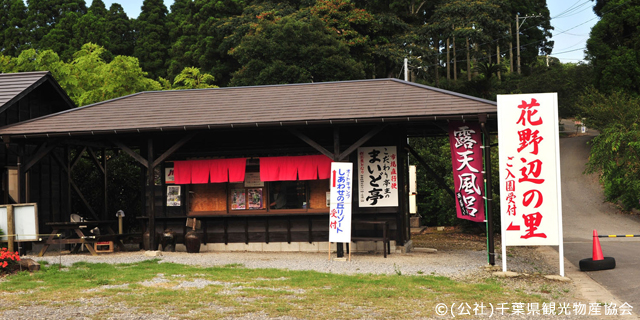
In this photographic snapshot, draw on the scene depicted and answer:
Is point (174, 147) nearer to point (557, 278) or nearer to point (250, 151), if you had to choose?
point (250, 151)

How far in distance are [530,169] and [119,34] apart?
129ft

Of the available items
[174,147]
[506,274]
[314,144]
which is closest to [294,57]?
[174,147]

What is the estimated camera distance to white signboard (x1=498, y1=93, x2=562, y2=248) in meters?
10.3

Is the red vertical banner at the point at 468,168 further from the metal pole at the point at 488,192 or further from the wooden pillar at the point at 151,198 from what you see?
the wooden pillar at the point at 151,198

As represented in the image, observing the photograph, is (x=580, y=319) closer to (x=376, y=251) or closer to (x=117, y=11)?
(x=376, y=251)

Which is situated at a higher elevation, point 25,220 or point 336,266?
point 25,220

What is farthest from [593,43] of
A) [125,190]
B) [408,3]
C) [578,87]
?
[125,190]

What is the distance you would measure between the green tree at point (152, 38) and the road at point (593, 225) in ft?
88.8

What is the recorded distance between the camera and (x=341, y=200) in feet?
41.2

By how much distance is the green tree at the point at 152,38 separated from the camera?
40875mm

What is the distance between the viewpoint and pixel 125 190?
2061 cm

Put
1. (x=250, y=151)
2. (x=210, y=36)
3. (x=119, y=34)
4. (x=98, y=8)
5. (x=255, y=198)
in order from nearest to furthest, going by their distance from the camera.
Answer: (x=250, y=151)
(x=255, y=198)
(x=210, y=36)
(x=119, y=34)
(x=98, y=8)

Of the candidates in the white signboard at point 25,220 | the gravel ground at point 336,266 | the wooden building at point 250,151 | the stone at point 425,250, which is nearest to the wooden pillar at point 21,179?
the wooden building at point 250,151

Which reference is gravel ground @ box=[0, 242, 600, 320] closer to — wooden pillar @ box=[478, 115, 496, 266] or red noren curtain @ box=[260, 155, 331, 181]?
wooden pillar @ box=[478, 115, 496, 266]
